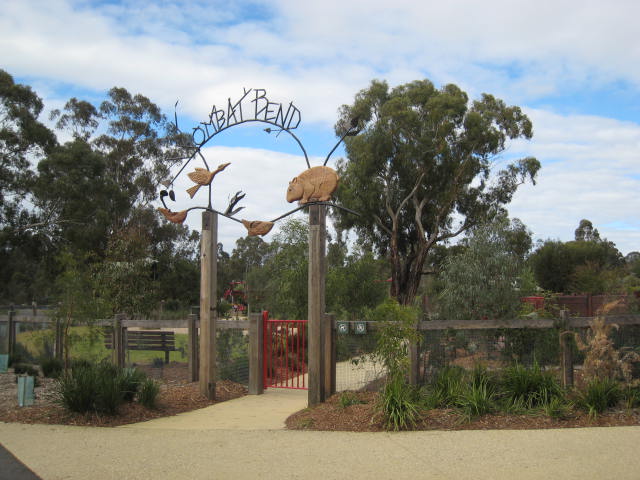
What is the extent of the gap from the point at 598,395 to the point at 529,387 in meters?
0.81

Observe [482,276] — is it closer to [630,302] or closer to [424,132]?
[630,302]

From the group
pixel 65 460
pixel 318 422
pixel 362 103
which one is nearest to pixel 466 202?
pixel 362 103

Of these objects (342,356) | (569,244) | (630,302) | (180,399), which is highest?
(569,244)

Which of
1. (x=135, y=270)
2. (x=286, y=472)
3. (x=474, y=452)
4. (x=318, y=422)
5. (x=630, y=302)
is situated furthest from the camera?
(x=135, y=270)

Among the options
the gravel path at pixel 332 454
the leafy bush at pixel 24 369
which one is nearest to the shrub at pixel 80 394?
the gravel path at pixel 332 454

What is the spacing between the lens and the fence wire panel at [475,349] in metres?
8.78

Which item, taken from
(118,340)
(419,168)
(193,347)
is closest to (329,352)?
(193,347)

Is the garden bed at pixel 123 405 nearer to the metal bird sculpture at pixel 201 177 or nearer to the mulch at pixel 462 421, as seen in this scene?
the mulch at pixel 462 421

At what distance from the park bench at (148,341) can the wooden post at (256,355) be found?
2913 millimetres

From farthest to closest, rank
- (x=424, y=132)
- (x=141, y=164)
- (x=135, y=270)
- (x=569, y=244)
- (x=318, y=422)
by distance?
1. (x=569, y=244)
2. (x=141, y=164)
3. (x=424, y=132)
4. (x=135, y=270)
5. (x=318, y=422)

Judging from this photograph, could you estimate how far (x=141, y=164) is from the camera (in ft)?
131

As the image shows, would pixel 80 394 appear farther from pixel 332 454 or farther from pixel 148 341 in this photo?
pixel 148 341

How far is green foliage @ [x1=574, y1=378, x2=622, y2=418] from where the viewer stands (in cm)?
738

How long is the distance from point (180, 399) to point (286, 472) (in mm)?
4741
